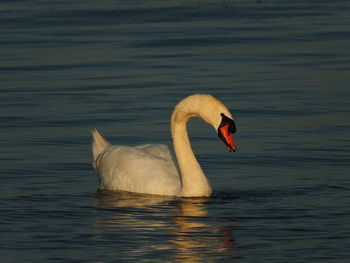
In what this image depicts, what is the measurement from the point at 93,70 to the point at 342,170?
822cm

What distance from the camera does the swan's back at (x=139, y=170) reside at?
12125mm

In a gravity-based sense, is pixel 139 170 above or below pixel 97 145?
below

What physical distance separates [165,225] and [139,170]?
183 centimetres

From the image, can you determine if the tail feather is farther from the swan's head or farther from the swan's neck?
the swan's head

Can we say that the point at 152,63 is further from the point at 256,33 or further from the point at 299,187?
the point at 299,187

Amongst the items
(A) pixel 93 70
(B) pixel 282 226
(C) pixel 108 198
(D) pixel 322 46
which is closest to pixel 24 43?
(A) pixel 93 70

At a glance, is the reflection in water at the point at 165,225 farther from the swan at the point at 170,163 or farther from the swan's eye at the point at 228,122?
the swan's eye at the point at 228,122

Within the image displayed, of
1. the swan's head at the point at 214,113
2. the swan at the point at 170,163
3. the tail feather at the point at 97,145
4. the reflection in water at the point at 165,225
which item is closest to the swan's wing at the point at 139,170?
the swan at the point at 170,163

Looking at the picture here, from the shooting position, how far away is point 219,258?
Answer: 367 inches

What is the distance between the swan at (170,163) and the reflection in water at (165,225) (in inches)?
5.3

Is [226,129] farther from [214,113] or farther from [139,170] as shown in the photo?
[139,170]

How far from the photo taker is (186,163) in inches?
479

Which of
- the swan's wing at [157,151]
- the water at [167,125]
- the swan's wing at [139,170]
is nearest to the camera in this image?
Result: the water at [167,125]

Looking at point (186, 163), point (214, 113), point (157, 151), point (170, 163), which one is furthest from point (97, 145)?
point (214, 113)
